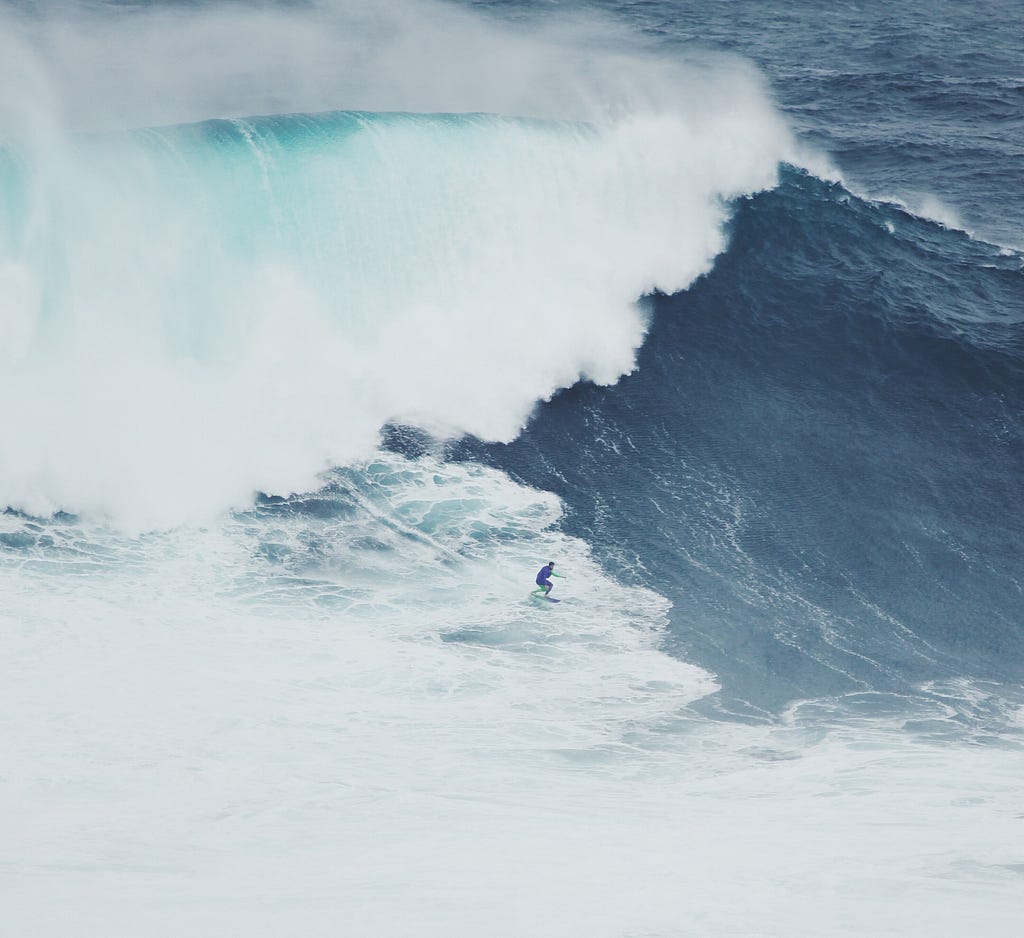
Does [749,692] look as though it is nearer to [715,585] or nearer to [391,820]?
[715,585]

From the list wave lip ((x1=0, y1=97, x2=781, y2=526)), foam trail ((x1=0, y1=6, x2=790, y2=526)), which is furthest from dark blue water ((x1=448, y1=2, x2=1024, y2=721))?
wave lip ((x1=0, y1=97, x2=781, y2=526))

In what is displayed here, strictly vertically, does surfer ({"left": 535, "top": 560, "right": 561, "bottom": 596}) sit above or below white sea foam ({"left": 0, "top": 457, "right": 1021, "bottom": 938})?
above

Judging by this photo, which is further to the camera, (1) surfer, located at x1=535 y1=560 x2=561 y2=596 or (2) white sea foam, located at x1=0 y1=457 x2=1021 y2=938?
(1) surfer, located at x1=535 y1=560 x2=561 y2=596

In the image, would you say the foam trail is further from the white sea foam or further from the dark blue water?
the white sea foam

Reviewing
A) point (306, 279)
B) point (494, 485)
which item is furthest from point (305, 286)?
point (494, 485)

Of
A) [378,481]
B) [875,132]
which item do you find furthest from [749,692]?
[875,132]

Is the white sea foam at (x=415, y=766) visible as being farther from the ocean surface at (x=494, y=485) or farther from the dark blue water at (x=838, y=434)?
the dark blue water at (x=838, y=434)
